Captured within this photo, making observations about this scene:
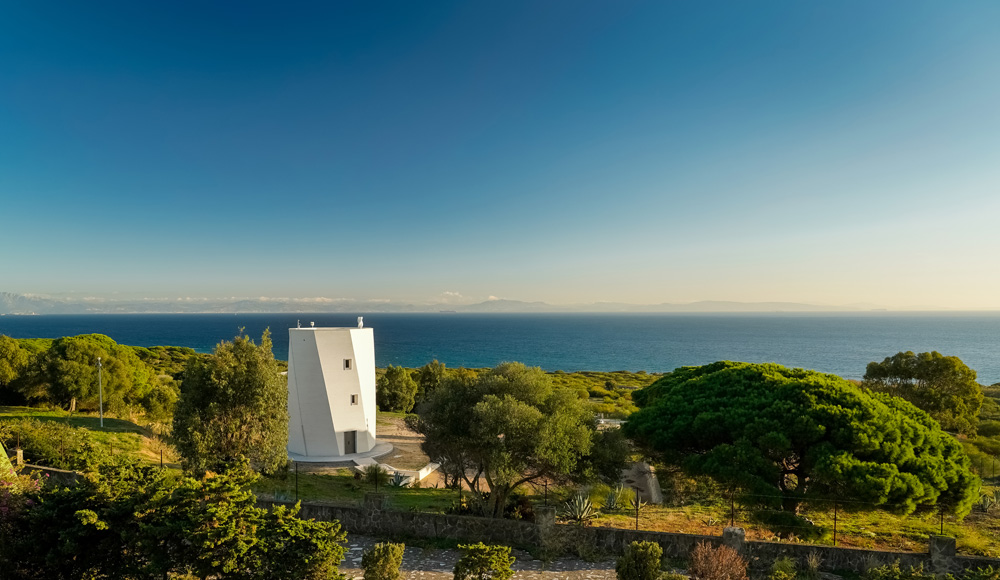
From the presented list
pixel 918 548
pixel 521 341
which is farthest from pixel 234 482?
pixel 521 341

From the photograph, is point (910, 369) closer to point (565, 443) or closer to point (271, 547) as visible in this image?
point (565, 443)

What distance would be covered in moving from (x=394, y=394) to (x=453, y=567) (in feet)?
110

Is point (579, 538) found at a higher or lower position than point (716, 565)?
lower

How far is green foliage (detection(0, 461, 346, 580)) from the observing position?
7848mm

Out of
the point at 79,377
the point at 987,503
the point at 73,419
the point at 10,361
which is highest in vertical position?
the point at 10,361

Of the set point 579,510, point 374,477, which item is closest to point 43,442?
point 374,477

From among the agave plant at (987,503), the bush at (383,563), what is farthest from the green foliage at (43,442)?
the agave plant at (987,503)

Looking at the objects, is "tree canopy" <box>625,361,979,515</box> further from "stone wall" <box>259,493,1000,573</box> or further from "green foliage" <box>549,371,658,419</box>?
"green foliage" <box>549,371,658,419</box>

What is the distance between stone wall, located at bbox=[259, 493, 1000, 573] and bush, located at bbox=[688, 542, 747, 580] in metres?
1.70

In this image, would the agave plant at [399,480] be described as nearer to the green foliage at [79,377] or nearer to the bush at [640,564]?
the bush at [640,564]

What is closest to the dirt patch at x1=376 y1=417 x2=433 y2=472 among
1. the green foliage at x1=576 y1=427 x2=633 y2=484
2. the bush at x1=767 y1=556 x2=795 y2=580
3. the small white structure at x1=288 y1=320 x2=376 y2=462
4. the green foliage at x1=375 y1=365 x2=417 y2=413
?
the small white structure at x1=288 y1=320 x2=376 y2=462

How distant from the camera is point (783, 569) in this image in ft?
35.4

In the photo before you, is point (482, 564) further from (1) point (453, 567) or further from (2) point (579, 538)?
(2) point (579, 538)

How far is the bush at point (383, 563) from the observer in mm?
9172
